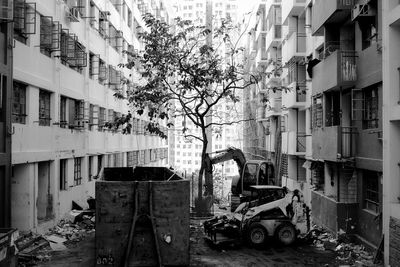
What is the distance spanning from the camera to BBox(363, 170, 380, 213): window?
14438mm

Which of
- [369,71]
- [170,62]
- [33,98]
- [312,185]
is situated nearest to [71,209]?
Answer: [33,98]

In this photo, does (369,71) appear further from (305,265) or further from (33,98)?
(33,98)

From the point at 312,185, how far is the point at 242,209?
7355 mm

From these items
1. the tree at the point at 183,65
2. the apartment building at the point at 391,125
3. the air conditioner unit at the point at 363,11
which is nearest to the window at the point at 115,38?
the tree at the point at 183,65

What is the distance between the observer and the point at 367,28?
50.0ft

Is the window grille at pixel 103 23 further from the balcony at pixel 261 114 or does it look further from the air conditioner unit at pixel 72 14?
the balcony at pixel 261 114

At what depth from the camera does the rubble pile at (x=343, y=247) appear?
13312 mm

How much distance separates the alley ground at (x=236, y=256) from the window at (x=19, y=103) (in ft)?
15.0

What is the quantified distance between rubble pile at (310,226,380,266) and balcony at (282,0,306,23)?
12934mm

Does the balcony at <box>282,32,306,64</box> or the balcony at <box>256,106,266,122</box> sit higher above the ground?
the balcony at <box>282,32,306,64</box>

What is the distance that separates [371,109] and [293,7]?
1236 cm

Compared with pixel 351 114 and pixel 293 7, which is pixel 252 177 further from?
pixel 293 7

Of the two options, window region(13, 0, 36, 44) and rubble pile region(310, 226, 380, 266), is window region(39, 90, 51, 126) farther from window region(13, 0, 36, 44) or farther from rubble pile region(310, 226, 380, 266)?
rubble pile region(310, 226, 380, 266)

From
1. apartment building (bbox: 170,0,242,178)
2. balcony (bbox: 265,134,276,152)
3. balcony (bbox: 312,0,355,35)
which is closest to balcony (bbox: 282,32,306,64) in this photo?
balcony (bbox: 312,0,355,35)
